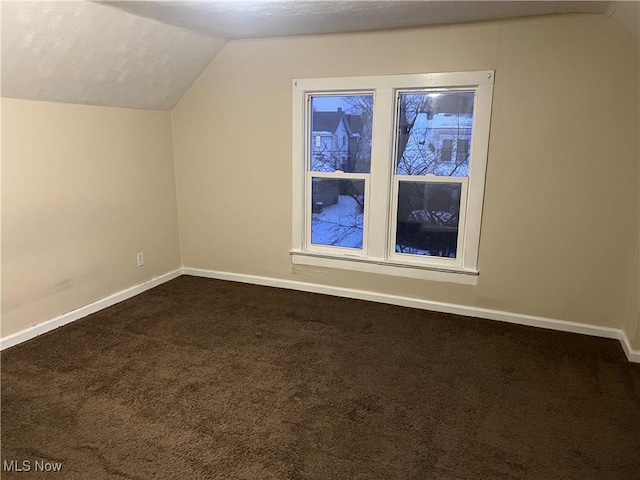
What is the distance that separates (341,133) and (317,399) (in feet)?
7.09

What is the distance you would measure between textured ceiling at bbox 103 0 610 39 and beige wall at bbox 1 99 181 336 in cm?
99

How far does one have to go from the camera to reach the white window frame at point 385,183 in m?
3.20

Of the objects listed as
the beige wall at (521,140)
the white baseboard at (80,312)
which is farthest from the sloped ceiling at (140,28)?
the white baseboard at (80,312)

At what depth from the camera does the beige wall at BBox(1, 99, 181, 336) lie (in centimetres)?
288

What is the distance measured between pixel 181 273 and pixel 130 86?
5.95ft

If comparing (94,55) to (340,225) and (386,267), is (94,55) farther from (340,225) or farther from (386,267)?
(386,267)

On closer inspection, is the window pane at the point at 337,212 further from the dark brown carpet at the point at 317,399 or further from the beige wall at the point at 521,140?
the dark brown carpet at the point at 317,399

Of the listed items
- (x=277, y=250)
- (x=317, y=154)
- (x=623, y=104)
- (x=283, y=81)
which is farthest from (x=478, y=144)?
(x=277, y=250)

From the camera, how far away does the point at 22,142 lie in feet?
9.39

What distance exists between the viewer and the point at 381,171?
3.52m

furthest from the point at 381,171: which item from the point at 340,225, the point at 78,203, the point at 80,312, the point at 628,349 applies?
the point at 80,312

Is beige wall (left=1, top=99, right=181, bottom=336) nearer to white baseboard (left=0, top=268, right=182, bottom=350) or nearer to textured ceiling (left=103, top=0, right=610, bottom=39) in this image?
white baseboard (left=0, top=268, right=182, bottom=350)

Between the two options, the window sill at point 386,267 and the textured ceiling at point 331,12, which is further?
the window sill at point 386,267

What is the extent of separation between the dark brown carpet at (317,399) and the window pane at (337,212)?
0.72 metres
